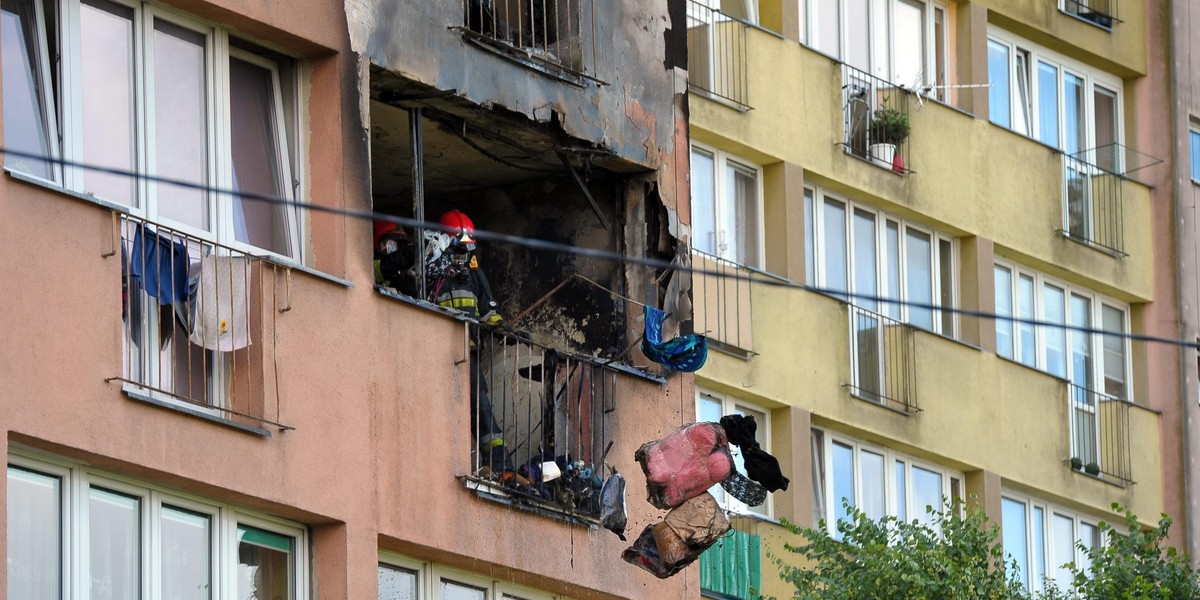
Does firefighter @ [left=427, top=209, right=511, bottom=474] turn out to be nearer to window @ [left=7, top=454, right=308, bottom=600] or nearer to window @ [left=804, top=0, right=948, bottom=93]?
window @ [left=7, top=454, right=308, bottom=600]

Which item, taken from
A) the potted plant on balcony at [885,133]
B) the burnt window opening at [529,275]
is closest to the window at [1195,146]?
the potted plant on balcony at [885,133]

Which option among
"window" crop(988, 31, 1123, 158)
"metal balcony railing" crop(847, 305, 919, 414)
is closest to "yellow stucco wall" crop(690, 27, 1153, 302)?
"window" crop(988, 31, 1123, 158)

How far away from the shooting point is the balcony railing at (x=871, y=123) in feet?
106

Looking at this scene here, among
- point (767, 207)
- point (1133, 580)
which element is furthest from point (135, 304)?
point (767, 207)

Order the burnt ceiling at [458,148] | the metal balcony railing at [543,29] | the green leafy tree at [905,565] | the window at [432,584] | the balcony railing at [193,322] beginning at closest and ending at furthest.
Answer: the balcony railing at [193,322] → the window at [432,584] → the burnt ceiling at [458,148] → the metal balcony railing at [543,29] → the green leafy tree at [905,565]

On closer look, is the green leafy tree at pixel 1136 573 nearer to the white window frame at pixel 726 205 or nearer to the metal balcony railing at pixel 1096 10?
the white window frame at pixel 726 205

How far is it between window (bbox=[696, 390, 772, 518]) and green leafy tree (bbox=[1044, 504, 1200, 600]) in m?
3.23

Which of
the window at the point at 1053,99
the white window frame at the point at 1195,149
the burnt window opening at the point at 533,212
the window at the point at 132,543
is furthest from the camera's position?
the white window frame at the point at 1195,149

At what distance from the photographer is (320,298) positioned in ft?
62.1

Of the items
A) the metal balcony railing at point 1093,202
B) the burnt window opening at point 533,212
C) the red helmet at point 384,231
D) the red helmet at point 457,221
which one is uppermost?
the metal balcony railing at point 1093,202

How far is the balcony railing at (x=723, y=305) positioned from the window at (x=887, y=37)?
11.0ft

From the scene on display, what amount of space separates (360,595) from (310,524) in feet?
1.70

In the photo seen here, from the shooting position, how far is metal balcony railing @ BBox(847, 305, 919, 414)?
104ft

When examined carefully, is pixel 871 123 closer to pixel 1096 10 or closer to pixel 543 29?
pixel 1096 10
